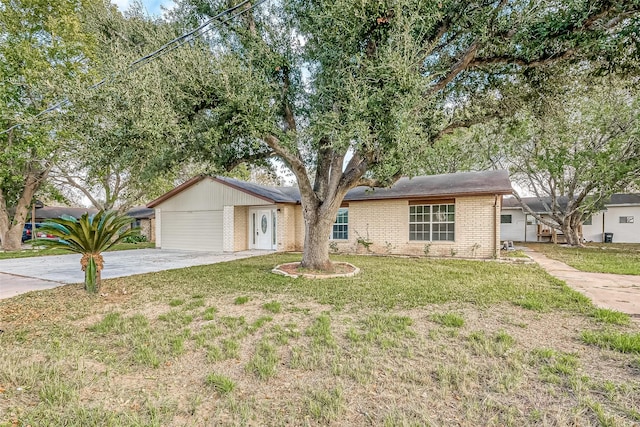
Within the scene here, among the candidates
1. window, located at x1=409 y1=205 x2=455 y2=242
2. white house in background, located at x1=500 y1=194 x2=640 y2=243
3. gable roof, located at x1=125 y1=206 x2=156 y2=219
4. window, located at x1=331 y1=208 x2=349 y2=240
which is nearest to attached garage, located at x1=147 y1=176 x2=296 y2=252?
window, located at x1=331 y1=208 x2=349 y2=240

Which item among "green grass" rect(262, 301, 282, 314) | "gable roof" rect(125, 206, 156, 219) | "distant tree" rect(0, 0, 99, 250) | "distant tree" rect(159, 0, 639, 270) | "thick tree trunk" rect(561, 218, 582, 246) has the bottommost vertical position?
"green grass" rect(262, 301, 282, 314)

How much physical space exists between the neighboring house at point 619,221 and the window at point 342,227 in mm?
16280

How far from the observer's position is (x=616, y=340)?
3762mm

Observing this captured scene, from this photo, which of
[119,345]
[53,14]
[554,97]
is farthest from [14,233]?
[554,97]

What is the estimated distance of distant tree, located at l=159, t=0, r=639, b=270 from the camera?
5.75 metres

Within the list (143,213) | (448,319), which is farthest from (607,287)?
(143,213)

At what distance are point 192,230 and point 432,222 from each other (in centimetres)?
1171

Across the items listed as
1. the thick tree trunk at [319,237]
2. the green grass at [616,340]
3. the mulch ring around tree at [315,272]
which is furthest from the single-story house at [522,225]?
the green grass at [616,340]

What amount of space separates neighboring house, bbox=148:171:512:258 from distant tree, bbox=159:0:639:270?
3.81 meters

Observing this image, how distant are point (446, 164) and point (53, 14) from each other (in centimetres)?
2286

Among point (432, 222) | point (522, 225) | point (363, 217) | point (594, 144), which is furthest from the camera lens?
point (522, 225)

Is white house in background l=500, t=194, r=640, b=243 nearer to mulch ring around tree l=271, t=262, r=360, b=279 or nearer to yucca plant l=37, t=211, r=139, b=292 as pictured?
mulch ring around tree l=271, t=262, r=360, b=279

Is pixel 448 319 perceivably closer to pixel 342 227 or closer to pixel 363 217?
pixel 363 217

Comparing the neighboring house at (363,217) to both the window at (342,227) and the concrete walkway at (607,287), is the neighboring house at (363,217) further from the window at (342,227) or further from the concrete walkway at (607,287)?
the concrete walkway at (607,287)
